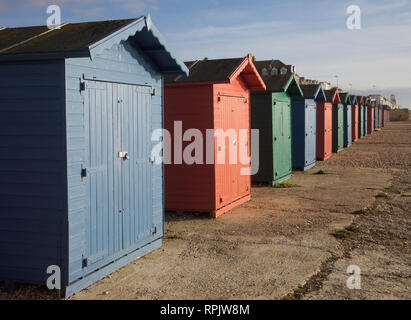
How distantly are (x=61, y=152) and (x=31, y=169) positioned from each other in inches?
17.5

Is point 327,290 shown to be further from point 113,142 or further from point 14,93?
point 14,93

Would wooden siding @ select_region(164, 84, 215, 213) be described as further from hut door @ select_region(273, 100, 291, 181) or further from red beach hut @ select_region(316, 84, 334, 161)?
red beach hut @ select_region(316, 84, 334, 161)

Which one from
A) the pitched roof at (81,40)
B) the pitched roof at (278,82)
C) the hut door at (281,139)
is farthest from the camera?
the hut door at (281,139)

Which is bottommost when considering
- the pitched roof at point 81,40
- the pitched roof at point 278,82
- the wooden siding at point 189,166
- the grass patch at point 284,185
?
the grass patch at point 284,185

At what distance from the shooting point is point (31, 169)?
5.57 meters

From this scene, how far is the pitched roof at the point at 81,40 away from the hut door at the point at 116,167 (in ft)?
1.88

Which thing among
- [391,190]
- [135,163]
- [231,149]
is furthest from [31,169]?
[391,190]

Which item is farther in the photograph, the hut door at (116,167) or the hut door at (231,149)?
the hut door at (231,149)

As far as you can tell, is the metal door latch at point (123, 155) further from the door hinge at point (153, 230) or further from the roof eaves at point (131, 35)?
the roof eaves at point (131, 35)

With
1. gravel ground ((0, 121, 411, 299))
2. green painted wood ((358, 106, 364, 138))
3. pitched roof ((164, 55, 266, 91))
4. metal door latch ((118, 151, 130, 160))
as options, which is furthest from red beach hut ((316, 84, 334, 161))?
green painted wood ((358, 106, 364, 138))

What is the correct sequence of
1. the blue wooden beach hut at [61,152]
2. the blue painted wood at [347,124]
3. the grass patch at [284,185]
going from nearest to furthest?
the blue wooden beach hut at [61,152] < the grass patch at [284,185] < the blue painted wood at [347,124]

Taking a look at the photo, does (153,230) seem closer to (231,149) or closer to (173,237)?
(173,237)

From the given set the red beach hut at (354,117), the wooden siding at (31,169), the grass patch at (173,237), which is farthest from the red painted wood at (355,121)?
the wooden siding at (31,169)

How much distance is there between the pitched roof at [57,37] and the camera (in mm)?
5469
